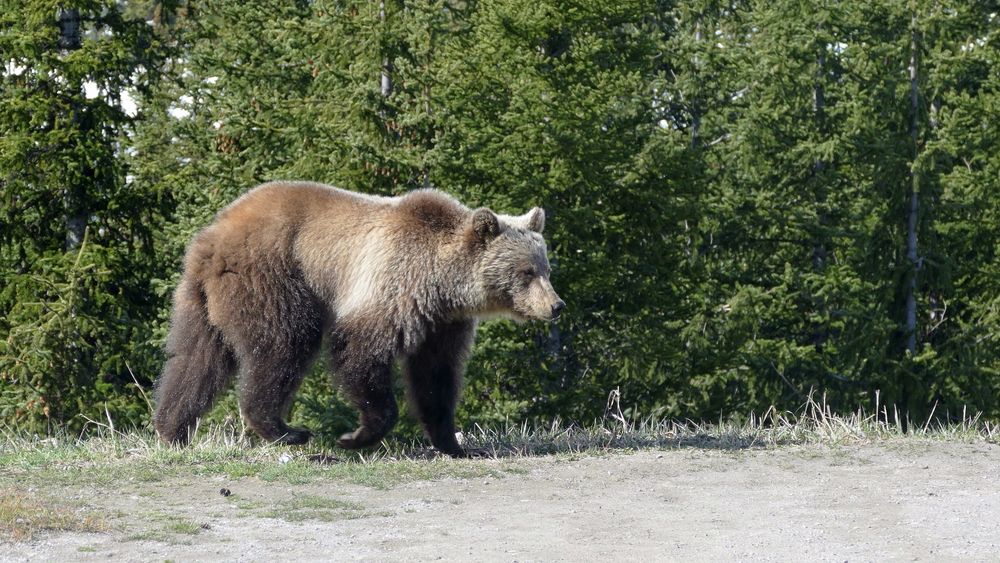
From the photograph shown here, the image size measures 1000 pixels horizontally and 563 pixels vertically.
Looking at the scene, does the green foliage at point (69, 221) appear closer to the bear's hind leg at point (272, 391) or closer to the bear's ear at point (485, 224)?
the bear's hind leg at point (272, 391)

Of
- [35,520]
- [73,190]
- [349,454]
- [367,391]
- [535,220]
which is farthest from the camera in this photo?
[73,190]

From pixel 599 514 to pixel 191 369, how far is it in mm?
3515

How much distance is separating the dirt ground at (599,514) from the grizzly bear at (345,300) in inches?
39.2

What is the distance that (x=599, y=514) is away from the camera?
6102 mm

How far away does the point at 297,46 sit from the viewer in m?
16.2

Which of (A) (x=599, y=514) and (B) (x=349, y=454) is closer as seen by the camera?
(A) (x=599, y=514)

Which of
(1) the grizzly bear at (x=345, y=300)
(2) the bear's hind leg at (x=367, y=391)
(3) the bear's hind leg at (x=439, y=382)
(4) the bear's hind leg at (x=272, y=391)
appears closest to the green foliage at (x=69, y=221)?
(1) the grizzly bear at (x=345, y=300)

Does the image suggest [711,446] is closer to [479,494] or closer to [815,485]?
[815,485]

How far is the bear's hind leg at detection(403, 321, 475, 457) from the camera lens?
8.23 metres

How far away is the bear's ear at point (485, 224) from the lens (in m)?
8.29

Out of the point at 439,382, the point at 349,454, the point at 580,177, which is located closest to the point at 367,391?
the point at 349,454

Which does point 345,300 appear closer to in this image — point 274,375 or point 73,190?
point 274,375

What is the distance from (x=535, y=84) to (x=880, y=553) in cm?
1098

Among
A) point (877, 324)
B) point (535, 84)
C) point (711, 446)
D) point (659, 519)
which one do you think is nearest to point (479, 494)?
point (659, 519)
